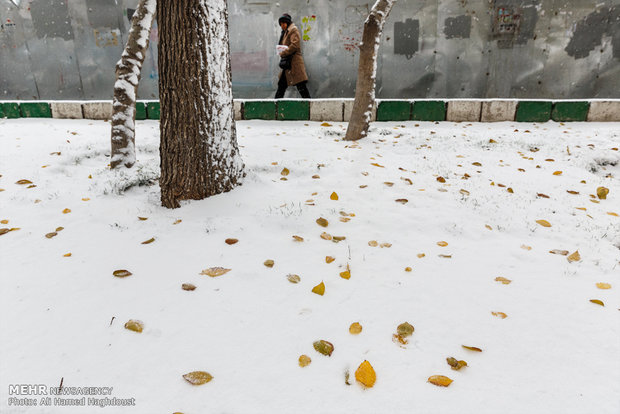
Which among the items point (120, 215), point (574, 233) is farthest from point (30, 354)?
point (574, 233)

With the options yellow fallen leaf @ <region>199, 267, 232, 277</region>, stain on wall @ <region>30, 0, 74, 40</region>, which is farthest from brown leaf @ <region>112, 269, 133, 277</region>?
stain on wall @ <region>30, 0, 74, 40</region>

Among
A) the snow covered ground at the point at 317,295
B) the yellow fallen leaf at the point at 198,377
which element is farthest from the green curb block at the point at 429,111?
the yellow fallen leaf at the point at 198,377

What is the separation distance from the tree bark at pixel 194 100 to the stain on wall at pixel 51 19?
7.90 metres

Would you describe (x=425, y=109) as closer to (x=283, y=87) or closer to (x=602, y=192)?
(x=283, y=87)

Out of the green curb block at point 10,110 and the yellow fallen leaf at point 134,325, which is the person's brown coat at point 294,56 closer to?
the green curb block at point 10,110

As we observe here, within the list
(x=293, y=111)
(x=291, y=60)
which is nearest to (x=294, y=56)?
(x=291, y=60)

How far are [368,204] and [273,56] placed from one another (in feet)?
21.5

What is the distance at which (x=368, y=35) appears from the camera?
15.2 ft

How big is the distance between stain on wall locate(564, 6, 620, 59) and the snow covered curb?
2.46 meters

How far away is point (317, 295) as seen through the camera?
1887mm

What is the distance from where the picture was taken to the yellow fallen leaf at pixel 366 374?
138 cm

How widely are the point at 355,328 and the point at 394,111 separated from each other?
557 centimetres

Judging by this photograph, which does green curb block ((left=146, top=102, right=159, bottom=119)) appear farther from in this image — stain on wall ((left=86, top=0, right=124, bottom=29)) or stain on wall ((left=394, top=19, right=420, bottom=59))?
stain on wall ((left=394, top=19, right=420, bottom=59))

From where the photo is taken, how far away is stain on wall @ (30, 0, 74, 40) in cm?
831
